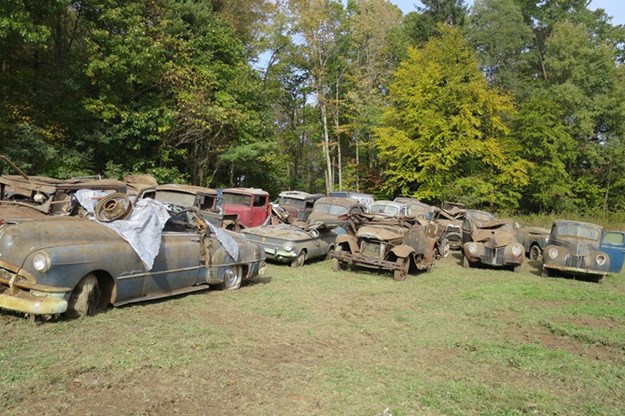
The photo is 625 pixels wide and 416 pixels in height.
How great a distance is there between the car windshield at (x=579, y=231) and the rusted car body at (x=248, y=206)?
32.6 feet

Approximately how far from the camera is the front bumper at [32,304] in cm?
604

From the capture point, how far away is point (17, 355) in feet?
17.3

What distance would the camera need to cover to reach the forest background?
22.8 meters

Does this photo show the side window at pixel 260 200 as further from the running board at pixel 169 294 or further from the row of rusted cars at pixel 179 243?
the running board at pixel 169 294

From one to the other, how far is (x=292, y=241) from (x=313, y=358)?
291 inches

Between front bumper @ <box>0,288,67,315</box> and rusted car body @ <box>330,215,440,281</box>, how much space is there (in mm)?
8060

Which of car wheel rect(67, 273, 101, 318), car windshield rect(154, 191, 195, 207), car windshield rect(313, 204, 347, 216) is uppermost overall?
car windshield rect(154, 191, 195, 207)

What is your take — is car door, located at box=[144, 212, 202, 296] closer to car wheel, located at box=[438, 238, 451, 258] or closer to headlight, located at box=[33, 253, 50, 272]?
headlight, located at box=[33, 253, 50, 272]

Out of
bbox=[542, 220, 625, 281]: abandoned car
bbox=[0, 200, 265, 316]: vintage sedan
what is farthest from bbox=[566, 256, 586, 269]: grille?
bbox=[0, 200, 265, 316]: vintage sedan

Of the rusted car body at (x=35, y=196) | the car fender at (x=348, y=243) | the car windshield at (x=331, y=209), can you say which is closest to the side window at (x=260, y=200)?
the car windshield at (x=331, y=209)

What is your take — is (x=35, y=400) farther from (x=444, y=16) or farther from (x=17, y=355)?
(x=444, y=16)

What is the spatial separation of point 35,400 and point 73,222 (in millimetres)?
3428

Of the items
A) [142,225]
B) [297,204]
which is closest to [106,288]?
[142,225]

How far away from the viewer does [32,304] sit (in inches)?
238
